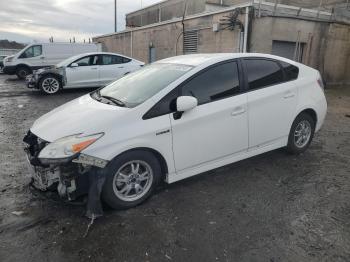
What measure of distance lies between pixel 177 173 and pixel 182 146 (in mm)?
327

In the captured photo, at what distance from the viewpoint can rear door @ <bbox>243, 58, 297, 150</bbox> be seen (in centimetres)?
416

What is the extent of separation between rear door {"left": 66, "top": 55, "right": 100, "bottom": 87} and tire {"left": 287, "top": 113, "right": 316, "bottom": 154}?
8885 mm

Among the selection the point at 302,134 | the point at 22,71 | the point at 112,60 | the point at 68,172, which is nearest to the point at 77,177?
the point at 68,172

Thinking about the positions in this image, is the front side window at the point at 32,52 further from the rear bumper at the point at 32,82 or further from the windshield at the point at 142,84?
A: the windshield at the point at 142,84

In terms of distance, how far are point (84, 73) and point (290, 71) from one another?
8817 millimetres

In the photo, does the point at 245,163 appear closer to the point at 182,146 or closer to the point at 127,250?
the point at 182,146

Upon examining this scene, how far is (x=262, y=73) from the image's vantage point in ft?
14.3

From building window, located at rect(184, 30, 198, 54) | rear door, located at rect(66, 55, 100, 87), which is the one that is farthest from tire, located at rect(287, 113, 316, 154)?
building window, located at rect(184, 30, 198, 54)

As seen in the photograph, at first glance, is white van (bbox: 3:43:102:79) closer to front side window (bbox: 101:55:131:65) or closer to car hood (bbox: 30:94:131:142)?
front side window (bbox: 101:55:131:65)

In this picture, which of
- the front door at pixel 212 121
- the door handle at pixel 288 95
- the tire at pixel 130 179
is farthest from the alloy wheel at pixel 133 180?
the door handle at pixel 288 95

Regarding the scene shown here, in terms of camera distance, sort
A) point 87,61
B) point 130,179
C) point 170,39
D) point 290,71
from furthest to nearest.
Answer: point 170,39 < point 87,61 < point 290,71 < point 130,179

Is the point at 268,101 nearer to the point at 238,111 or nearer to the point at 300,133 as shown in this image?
the point at 238,111

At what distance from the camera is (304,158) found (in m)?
4.91

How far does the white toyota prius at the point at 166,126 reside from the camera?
10.3ft
